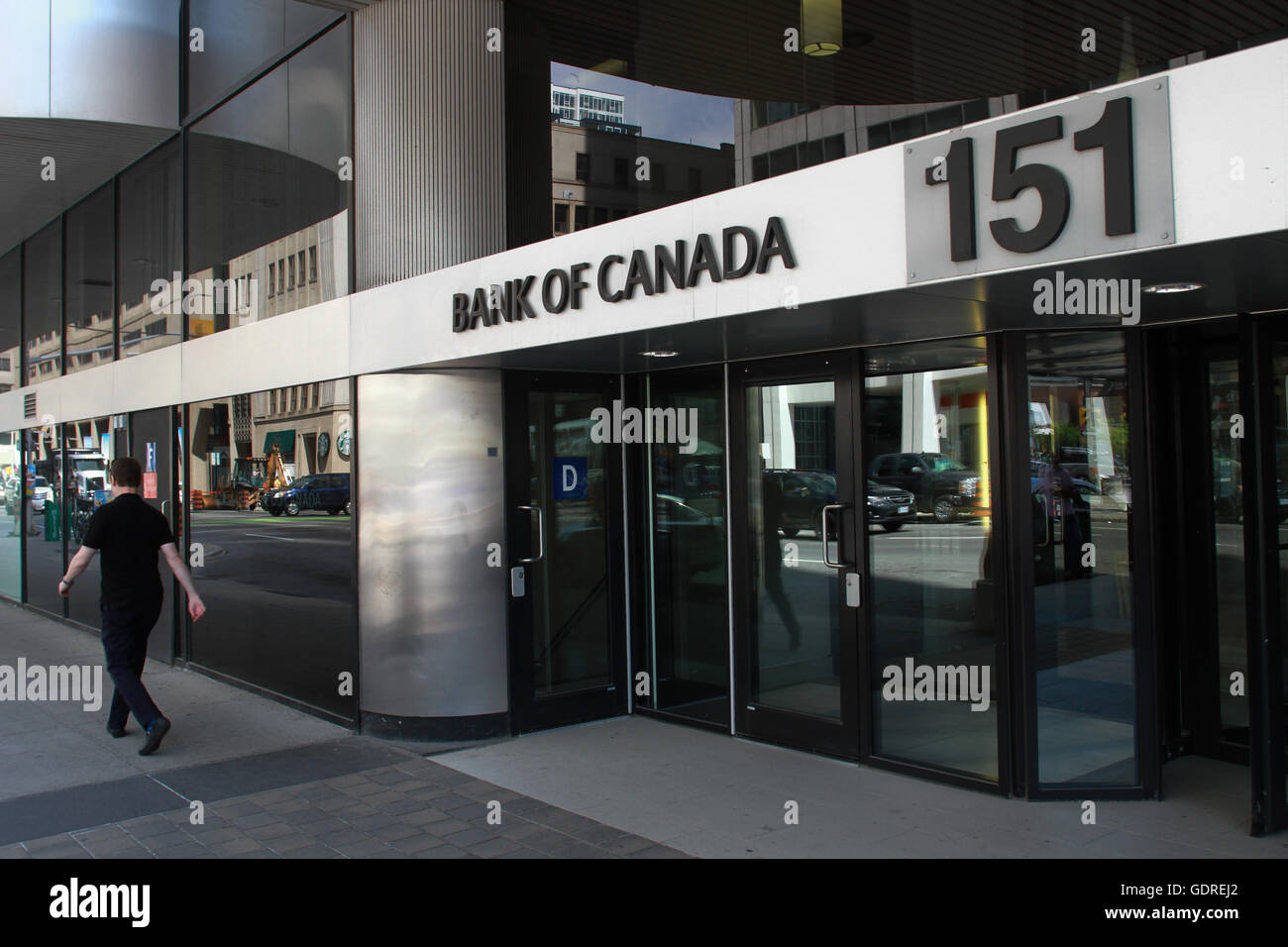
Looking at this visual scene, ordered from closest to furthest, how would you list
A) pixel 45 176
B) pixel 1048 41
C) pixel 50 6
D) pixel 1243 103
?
pixel 1243 103 → pixel 1048 41 → pixel 50 6 → pixel 45 176

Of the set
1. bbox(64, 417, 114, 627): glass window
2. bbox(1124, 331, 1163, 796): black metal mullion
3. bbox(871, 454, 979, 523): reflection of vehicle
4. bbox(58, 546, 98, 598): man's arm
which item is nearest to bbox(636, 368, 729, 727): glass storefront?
bbox(871, 454, 979, 523): reflection of vehicle

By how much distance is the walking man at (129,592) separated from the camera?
6.66 meters

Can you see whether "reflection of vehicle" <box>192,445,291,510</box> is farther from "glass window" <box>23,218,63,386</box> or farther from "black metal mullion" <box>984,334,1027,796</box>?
"glass window" <box>23,218,63,386</box>

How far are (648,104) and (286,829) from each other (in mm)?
4680

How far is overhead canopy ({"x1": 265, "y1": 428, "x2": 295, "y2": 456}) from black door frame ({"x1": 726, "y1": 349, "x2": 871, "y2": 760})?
11.0 feet

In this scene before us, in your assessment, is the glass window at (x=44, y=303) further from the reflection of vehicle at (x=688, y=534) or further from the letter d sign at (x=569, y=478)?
the reflection of vehicle at (x=688, y=534)

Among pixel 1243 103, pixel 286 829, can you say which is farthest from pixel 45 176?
pixel 1243 103

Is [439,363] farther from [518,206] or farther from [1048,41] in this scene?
[1048,41]

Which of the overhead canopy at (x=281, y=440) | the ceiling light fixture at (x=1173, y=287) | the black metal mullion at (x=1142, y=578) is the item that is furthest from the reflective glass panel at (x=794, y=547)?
the overhead canopy at (x=281, y=440)

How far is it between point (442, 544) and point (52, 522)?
885cm

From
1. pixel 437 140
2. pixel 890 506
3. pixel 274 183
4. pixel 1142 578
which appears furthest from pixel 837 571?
pixel 274 183

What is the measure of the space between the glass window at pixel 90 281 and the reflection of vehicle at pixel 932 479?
9.05m

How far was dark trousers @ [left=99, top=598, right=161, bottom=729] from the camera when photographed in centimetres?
662
